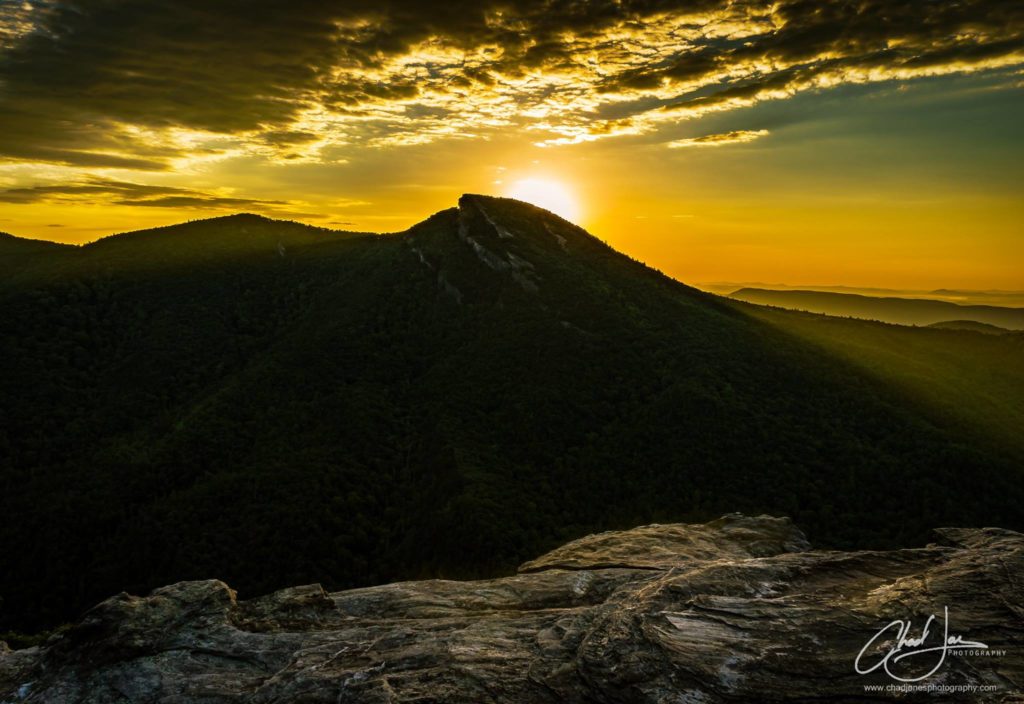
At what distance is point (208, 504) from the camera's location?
2415 inches

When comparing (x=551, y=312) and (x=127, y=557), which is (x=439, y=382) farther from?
(x=127, y=557)

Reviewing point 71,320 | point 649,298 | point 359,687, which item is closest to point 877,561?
point 359,687

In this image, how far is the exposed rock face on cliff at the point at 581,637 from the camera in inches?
457

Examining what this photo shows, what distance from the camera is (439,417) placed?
78062 millimetres

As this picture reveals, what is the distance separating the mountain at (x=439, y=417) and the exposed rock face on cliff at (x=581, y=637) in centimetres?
2956

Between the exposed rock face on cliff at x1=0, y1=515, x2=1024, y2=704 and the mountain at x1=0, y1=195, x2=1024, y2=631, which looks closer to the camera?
the exposed rock face on cliff at x1=0, y1=515, x2=1024, y2=704

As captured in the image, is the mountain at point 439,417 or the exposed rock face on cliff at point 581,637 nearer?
the exposed rock face on cliff at point 581,637

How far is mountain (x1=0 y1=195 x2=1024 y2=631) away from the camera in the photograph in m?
55.3

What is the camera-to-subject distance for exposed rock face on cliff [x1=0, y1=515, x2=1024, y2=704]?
11.6m

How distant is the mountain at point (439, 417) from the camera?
5534cm

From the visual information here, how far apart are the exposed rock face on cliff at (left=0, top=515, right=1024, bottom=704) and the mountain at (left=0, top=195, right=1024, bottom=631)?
29.6 metres

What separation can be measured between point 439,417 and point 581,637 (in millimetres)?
65218

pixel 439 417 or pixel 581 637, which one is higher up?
pixel 581 637

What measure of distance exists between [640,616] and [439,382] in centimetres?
7558
